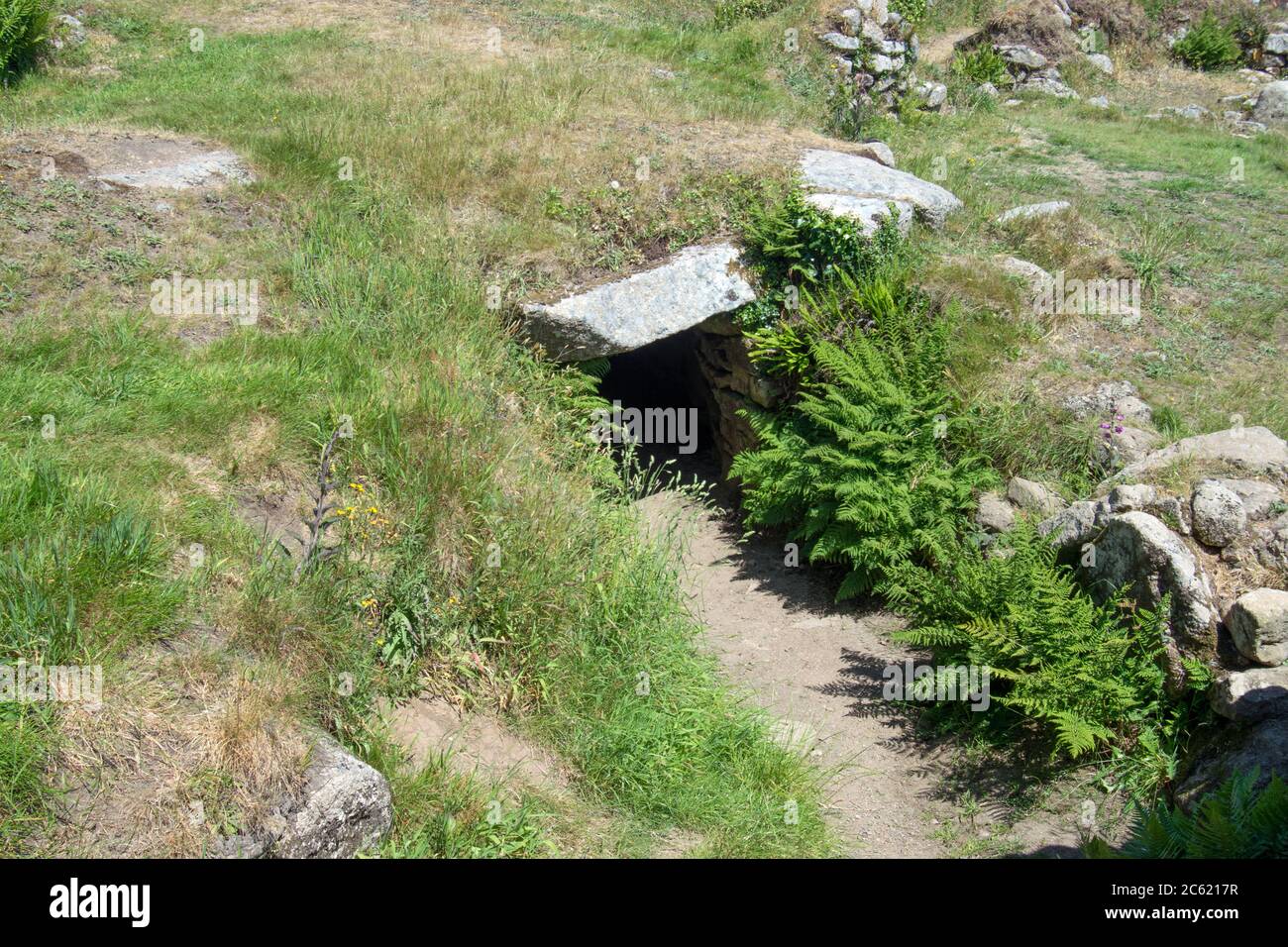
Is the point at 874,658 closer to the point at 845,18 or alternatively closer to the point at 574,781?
the point at 574,781

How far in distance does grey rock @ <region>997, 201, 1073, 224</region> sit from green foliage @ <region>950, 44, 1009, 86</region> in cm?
683

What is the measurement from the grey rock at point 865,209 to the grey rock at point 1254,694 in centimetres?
566

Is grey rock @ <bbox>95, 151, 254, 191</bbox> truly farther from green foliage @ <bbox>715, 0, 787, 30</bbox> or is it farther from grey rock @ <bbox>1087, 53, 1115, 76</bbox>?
grey rock @ <bbox>1087, 53, 1115, 76</bbox>

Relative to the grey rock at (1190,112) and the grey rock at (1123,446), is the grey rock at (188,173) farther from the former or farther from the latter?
the grey rock at (1190,112)

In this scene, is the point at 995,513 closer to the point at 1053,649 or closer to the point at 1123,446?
the point at 1123,446

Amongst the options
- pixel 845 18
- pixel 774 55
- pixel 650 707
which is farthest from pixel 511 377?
pixel 845 18

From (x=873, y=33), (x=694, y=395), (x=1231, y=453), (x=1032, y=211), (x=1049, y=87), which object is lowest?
(x=694, y=395)

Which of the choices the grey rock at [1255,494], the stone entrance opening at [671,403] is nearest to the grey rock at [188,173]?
the stone entrance opening at [671,403]

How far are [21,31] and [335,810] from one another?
11.7m

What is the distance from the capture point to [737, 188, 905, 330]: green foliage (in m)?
9.75

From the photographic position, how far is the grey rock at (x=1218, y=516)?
6.52 m

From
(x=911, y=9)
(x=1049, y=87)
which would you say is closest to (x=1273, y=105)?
(x=1049, y=87)

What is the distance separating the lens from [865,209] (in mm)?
10133

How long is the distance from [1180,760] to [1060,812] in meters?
0.79
